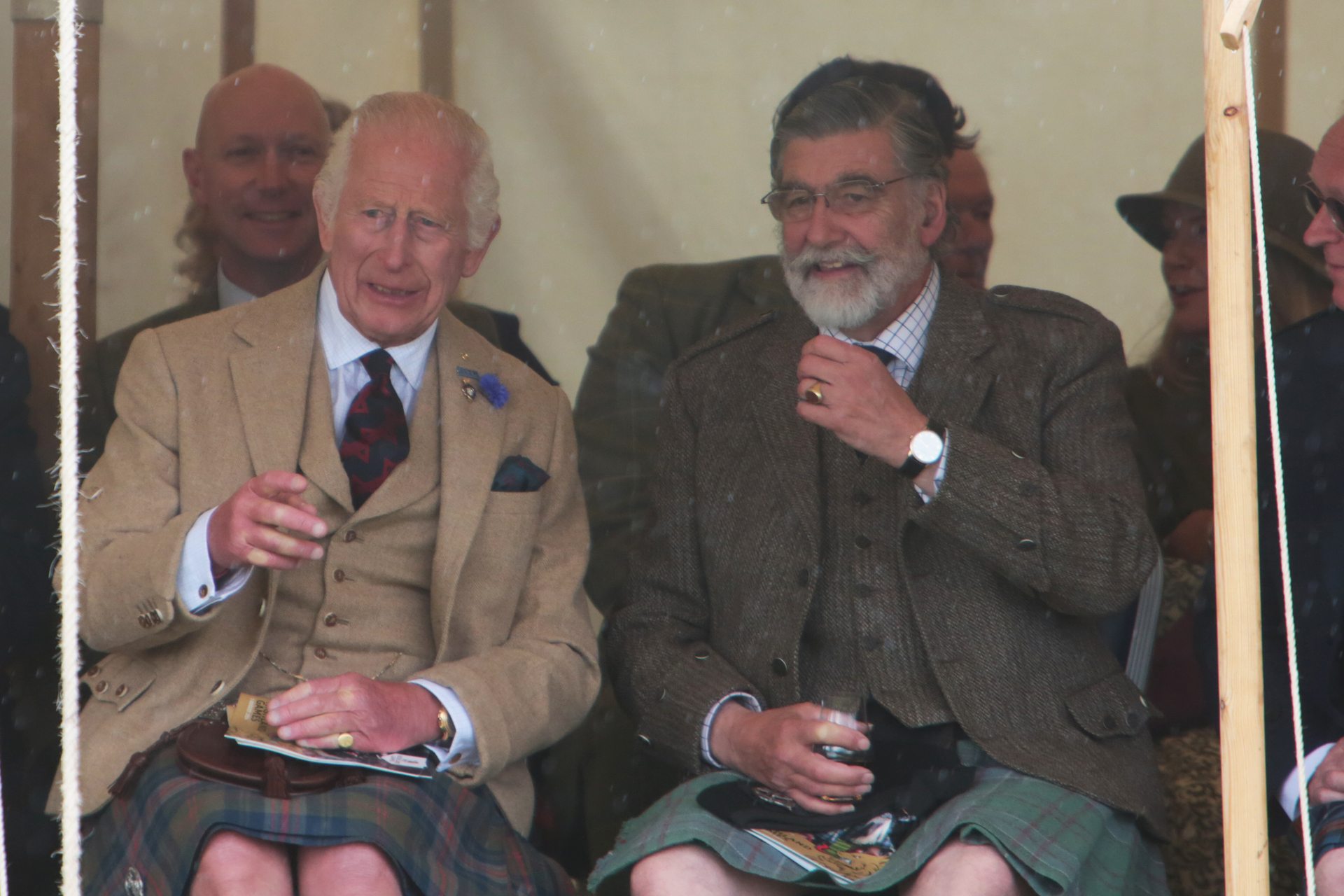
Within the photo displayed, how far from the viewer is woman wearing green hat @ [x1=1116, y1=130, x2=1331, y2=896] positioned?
306cm

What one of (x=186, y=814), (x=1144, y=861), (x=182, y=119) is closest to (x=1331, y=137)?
(x=1144, y=861)

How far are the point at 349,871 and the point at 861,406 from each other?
964mm

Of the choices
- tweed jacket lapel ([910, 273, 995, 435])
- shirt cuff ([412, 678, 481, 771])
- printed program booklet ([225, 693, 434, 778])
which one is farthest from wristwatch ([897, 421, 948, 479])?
printed program booklet ([225, 693, 434, 778])

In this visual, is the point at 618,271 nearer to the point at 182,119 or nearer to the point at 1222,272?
the point at 182,119

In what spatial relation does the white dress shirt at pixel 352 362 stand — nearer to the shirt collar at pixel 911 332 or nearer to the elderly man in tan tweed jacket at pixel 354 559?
the elderly man in tan tweed jacket at pixel 354 559

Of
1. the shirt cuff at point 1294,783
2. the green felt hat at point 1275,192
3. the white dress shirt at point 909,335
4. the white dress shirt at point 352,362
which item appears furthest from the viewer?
the green felt hat at point 1275,192

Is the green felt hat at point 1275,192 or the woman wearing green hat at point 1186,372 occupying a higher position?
the green felt hat at point 1275,192

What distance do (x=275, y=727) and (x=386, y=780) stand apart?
170 mm

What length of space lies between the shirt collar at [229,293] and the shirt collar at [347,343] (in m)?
0.64

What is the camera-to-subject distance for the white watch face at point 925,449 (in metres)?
2.34

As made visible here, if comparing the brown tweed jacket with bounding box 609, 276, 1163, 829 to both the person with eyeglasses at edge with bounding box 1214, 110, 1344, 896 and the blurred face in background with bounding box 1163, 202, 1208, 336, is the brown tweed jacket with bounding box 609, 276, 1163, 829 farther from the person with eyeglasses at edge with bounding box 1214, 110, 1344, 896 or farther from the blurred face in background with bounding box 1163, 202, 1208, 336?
the blurred face in background with bounding box 1163, 202, 1208, 336

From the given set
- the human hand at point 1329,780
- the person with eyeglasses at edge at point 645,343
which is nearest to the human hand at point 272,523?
the person with eyeglasses at edge at point 645,343

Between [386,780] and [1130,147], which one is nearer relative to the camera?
[386,780]

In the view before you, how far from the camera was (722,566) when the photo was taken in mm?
2648
